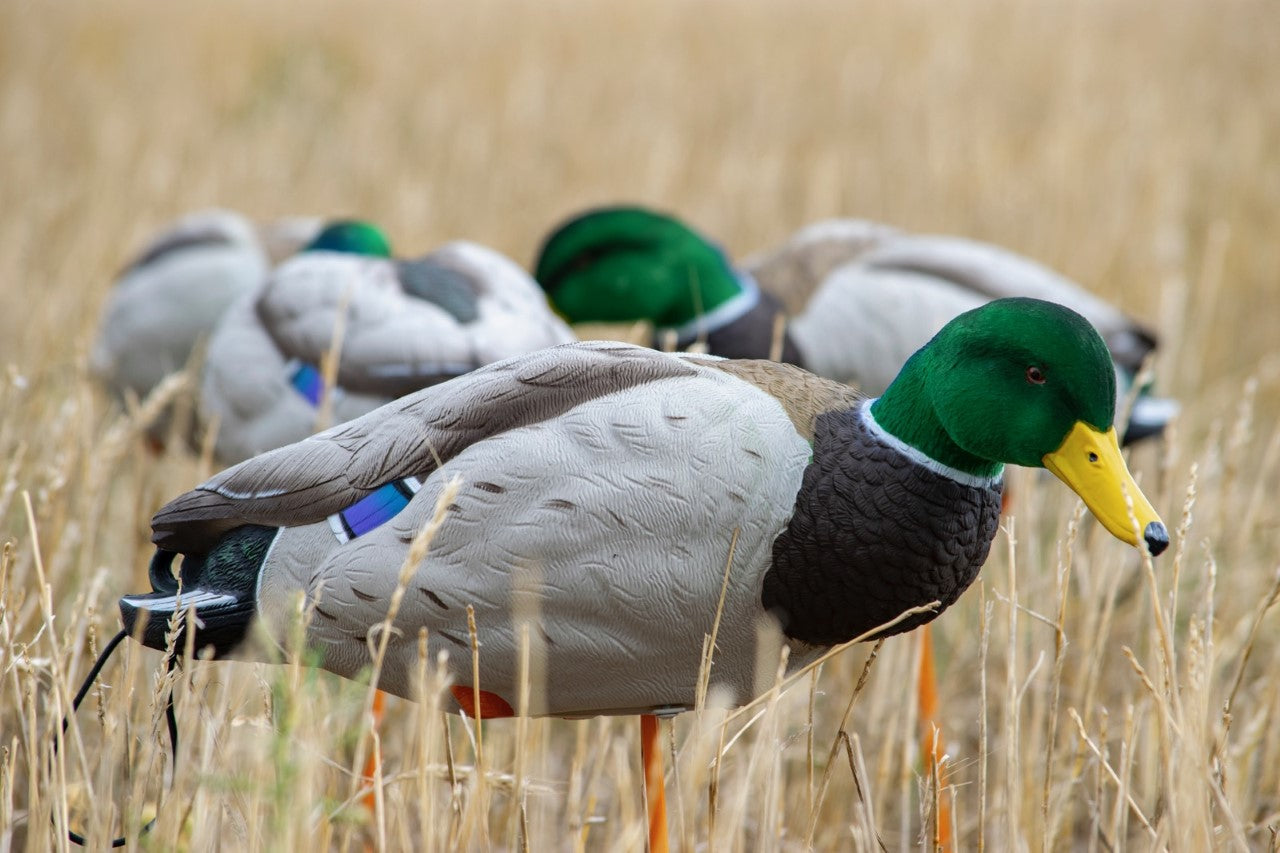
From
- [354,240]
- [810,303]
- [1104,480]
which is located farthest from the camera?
[354,240]

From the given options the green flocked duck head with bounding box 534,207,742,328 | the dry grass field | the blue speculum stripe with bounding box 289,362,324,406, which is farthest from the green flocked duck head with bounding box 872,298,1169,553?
the green flocked duck head with bounding box 534,207,742,328

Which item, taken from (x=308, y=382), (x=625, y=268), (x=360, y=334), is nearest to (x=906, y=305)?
(x=625, y=268)

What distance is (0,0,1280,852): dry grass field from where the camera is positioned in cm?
189

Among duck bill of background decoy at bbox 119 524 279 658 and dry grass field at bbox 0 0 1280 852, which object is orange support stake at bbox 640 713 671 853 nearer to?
dry grass field at bbox 0 0 1280 852

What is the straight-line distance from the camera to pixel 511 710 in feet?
6.71

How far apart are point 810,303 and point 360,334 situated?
1.62m

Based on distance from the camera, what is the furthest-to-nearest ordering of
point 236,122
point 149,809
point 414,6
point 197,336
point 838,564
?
1. point 414,6
2. point 236,122
3. point 197,336
4. point 149,809
5. point 838,564

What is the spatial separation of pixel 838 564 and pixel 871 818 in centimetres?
40

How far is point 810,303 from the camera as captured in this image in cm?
435

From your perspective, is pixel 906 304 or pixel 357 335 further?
pixel 906 304

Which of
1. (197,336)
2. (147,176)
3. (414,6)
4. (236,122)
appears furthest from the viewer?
(414,6)

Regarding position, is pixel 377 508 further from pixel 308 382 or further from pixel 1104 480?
pixel 308 382

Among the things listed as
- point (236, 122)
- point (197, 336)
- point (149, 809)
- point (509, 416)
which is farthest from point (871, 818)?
point (236, 122)

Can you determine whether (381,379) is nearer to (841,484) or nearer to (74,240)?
(841,484)
